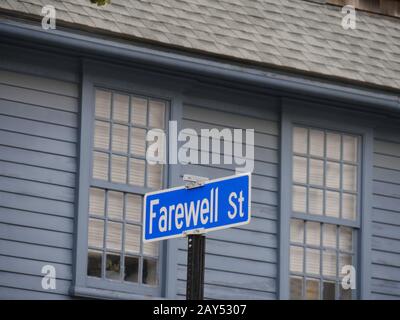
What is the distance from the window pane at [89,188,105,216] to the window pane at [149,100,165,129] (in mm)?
1022

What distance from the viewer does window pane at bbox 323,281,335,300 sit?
54.6ft

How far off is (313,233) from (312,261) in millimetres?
327

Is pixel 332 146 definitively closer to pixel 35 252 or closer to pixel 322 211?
pixel 322 211

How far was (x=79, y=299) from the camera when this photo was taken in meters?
14.8

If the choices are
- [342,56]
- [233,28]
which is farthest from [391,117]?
[233,28]

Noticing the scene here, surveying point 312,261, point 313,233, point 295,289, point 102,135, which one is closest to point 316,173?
point 313,233

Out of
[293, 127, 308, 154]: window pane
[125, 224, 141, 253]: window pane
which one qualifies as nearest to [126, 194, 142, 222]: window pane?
[125, 224, 141, 253]: window pane

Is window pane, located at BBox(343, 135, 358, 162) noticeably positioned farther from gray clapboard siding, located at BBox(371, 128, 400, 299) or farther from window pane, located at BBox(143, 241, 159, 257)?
window pane, located at BBox(143, 241, 159, 257)

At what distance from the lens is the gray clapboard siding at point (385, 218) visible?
17.1 metres

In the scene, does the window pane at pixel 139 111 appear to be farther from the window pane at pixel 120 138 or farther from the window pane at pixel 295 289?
the window pane at pixel 295 289

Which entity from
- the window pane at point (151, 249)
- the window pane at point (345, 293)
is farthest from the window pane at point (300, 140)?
the window pane at point (151, 249)

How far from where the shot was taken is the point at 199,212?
9.05 m

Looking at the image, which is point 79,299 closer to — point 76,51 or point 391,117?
point 76,51
